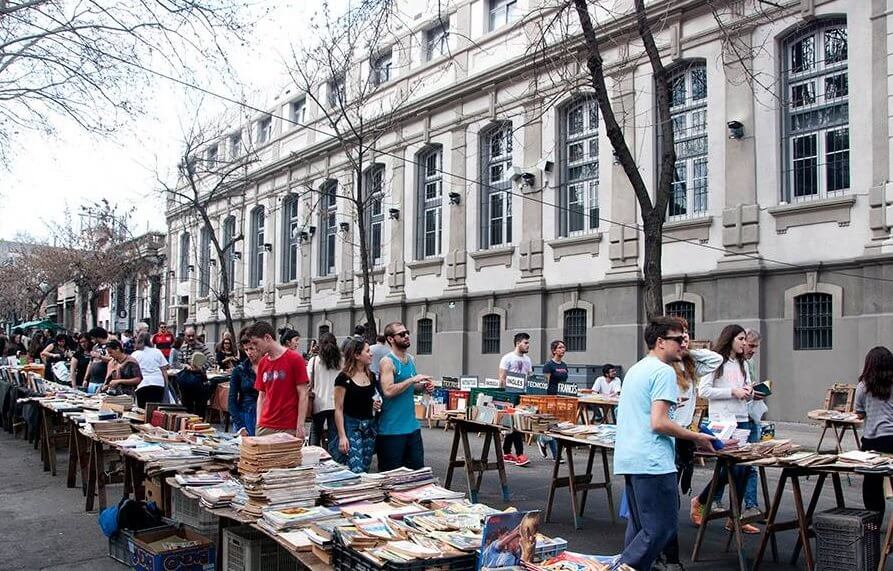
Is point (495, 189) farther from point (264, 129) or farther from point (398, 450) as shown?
point (264, 129)

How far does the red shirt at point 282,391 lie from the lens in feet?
26.0

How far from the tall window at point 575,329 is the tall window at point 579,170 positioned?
2.18 m

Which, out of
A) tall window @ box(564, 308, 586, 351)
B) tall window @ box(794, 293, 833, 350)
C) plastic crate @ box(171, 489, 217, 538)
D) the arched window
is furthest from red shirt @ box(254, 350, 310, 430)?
tall window @ box(564, 308, 586, 351)

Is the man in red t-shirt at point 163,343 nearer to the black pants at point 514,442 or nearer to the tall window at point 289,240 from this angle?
the black pants at point 514,442

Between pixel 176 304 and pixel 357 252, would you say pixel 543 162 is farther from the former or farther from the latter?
pixel 176 304

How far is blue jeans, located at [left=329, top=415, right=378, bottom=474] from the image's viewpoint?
27.5 ft

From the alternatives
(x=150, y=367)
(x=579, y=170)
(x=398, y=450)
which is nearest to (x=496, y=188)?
A: (x=579, y=170)

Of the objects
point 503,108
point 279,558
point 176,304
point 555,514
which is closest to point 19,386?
point 555,514

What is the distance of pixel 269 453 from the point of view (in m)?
6.04

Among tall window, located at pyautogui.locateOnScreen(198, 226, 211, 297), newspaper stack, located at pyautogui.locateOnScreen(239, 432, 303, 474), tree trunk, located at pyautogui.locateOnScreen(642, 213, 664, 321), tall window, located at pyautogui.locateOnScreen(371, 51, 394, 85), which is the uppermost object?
tall window, located at pyautogui.locateOnScreen(371, 51, 394, 85)

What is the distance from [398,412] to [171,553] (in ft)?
8.50

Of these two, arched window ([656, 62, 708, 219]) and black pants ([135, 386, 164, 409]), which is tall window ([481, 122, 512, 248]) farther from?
black pants ([135, 386, 164, 409])

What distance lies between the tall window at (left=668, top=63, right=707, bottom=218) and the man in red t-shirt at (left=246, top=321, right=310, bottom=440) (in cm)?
1417

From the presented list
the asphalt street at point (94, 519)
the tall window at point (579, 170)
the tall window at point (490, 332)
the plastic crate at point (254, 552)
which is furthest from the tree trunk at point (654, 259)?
the tall window at point (490, 332)
